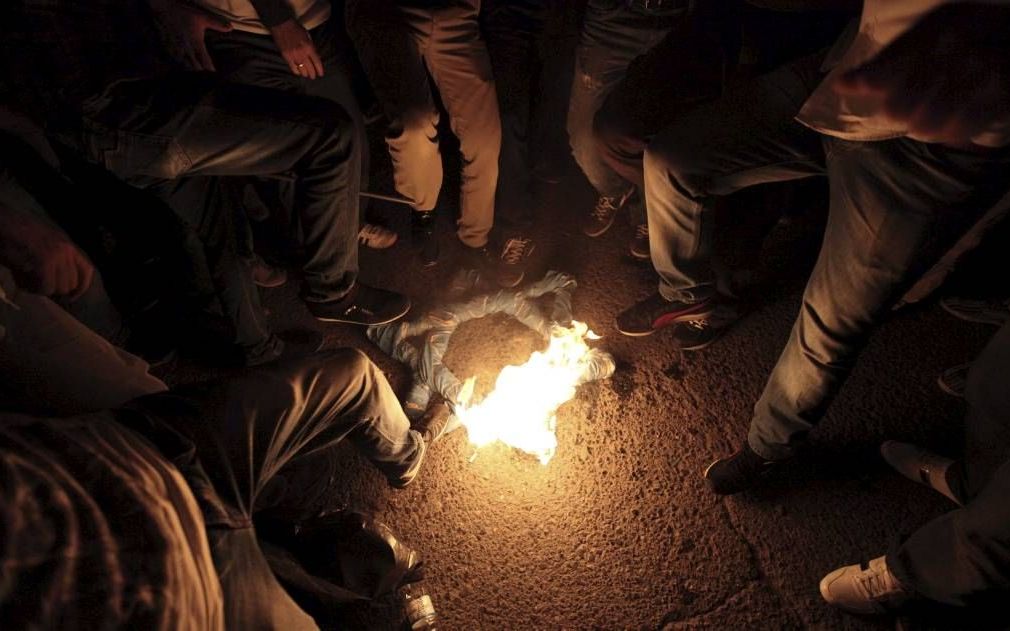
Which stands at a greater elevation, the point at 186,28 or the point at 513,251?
the point at 186,28

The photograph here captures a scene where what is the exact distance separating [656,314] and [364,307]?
66.7 inches

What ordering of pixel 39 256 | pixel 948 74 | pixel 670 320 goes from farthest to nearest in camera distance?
1. pixel 670 320
2. pixel 39 256
3. pixel 948 74

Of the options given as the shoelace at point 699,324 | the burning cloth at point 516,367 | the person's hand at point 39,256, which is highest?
the person's hand at point 39,256

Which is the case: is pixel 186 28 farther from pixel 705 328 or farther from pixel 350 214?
pixel 705 328

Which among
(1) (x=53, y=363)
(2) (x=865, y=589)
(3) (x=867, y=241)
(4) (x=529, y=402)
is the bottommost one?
(2) (x=865, y=589)

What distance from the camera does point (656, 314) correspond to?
349 cm

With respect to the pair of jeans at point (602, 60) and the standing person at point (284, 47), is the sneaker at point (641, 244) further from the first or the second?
the standing person at point (284, 47)

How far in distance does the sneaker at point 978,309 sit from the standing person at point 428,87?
287 centimetres

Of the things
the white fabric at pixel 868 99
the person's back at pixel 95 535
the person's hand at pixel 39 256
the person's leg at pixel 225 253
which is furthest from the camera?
the person's leg at pixel 225 253

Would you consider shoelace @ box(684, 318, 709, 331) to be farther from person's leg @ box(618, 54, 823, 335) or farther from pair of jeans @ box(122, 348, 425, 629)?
pair of jeans @ box(122, 348, 425, 629)

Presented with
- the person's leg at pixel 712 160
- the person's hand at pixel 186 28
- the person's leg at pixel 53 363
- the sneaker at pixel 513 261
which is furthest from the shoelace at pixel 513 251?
the person's leg at pixel 53 363

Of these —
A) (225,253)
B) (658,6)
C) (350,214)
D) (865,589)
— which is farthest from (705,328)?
(225,253)

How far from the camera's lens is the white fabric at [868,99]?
5.80ft

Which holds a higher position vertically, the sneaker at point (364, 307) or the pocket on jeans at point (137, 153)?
the pocket on jeans at point (137, 153)
